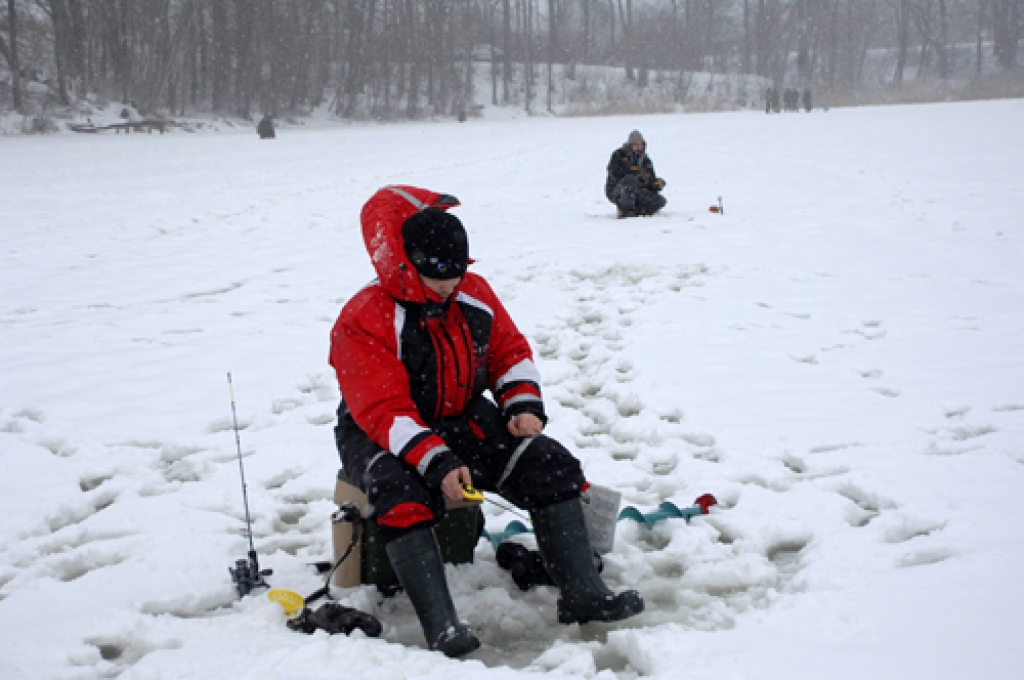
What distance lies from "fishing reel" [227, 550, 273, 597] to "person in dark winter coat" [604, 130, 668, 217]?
9.02m

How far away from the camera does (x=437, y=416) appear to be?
2.97 metres

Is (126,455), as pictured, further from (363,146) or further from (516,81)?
(516,81)

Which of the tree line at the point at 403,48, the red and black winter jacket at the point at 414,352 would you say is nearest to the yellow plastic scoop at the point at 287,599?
the red and black winter jacket at the point at 414,352

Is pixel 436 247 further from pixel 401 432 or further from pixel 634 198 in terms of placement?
pixel 634 198

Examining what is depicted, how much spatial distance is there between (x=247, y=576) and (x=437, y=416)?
2.80 feet

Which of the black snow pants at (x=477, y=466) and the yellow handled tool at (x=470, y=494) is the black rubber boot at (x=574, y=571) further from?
the yellow handled tool at (x=470, y=494)

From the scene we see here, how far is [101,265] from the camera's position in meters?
9.04

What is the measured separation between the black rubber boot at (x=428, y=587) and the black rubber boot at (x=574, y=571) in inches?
13.8

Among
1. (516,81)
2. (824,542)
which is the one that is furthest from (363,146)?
(516,81)

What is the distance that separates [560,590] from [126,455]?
249 cm

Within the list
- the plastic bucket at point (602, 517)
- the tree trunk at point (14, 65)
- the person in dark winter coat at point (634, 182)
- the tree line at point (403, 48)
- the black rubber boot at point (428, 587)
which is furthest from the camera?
the tree line at point (403, 48)

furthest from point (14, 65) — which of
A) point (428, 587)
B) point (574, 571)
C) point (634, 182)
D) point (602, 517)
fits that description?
point (574, 571)

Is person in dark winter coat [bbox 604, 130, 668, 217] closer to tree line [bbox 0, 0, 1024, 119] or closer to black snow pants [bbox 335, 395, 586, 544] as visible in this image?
black snow pants [bbox 335, 395, 586, 544]

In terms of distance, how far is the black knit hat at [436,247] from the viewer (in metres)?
2.81
